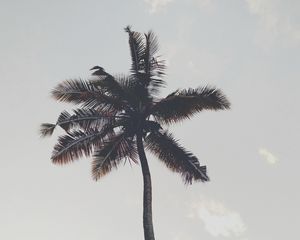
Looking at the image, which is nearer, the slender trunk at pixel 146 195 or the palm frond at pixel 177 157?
the slender trunk at pixel 146 195

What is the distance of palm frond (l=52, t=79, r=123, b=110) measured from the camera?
69.2 ft

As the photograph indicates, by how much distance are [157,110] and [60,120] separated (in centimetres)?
419

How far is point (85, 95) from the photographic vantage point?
68.9ft

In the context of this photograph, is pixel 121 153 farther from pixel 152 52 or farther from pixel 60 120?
pixel 152 52

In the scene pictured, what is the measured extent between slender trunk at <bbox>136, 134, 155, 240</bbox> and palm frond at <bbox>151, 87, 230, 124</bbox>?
1551 mm

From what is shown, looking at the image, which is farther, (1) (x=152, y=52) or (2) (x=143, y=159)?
(1) (x=152, y=52)

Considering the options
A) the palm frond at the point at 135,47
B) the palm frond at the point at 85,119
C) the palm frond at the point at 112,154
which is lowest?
the palm frond at the point at 112,154

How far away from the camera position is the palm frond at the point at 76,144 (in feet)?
68.8

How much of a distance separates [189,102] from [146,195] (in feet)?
14.4

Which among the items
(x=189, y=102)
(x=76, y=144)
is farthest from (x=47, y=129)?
(x=189, y=102)

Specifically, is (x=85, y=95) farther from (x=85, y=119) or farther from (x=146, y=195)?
(x=146, y=195)

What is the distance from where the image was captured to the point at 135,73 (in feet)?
72.4

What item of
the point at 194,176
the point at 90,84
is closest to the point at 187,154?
the point at 194,176

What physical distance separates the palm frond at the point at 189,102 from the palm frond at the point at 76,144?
Result: 265 cm
